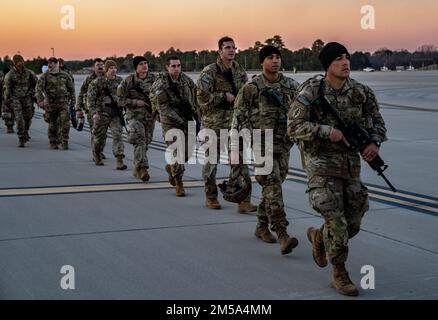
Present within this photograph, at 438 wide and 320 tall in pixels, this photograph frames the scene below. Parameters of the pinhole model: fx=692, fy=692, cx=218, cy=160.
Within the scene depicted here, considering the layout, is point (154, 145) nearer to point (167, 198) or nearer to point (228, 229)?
point (167, 198)

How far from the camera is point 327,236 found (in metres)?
5.19

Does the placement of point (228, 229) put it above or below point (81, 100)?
below

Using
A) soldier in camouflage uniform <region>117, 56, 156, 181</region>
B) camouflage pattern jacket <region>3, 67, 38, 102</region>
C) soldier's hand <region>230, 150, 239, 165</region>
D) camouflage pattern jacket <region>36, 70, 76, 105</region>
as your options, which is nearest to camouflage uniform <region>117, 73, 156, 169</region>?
soldier in camouflage uniform <region>117, 56, 156, 181</region>

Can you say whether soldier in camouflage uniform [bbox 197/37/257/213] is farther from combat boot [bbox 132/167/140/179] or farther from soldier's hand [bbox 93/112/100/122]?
soldier's hand [bbox 93/112/100/122]

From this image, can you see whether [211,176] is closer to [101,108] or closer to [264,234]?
[264,234]

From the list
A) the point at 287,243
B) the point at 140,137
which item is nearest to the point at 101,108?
the point at 140,137

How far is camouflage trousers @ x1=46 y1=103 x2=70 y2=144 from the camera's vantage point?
1490 cm

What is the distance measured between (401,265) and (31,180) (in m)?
6.41

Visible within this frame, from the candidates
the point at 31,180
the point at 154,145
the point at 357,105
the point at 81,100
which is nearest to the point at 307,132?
the point at 357,105

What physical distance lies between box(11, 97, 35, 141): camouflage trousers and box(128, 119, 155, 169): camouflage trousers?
18.4 ft

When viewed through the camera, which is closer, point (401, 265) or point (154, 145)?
point (401, 265)

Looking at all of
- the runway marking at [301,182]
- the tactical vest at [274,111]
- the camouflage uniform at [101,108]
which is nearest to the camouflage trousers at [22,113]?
the camouflage uniform at [101,108]

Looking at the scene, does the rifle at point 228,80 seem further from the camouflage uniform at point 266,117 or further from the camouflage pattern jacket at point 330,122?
the camouflage pattern jacket at point 330,122
